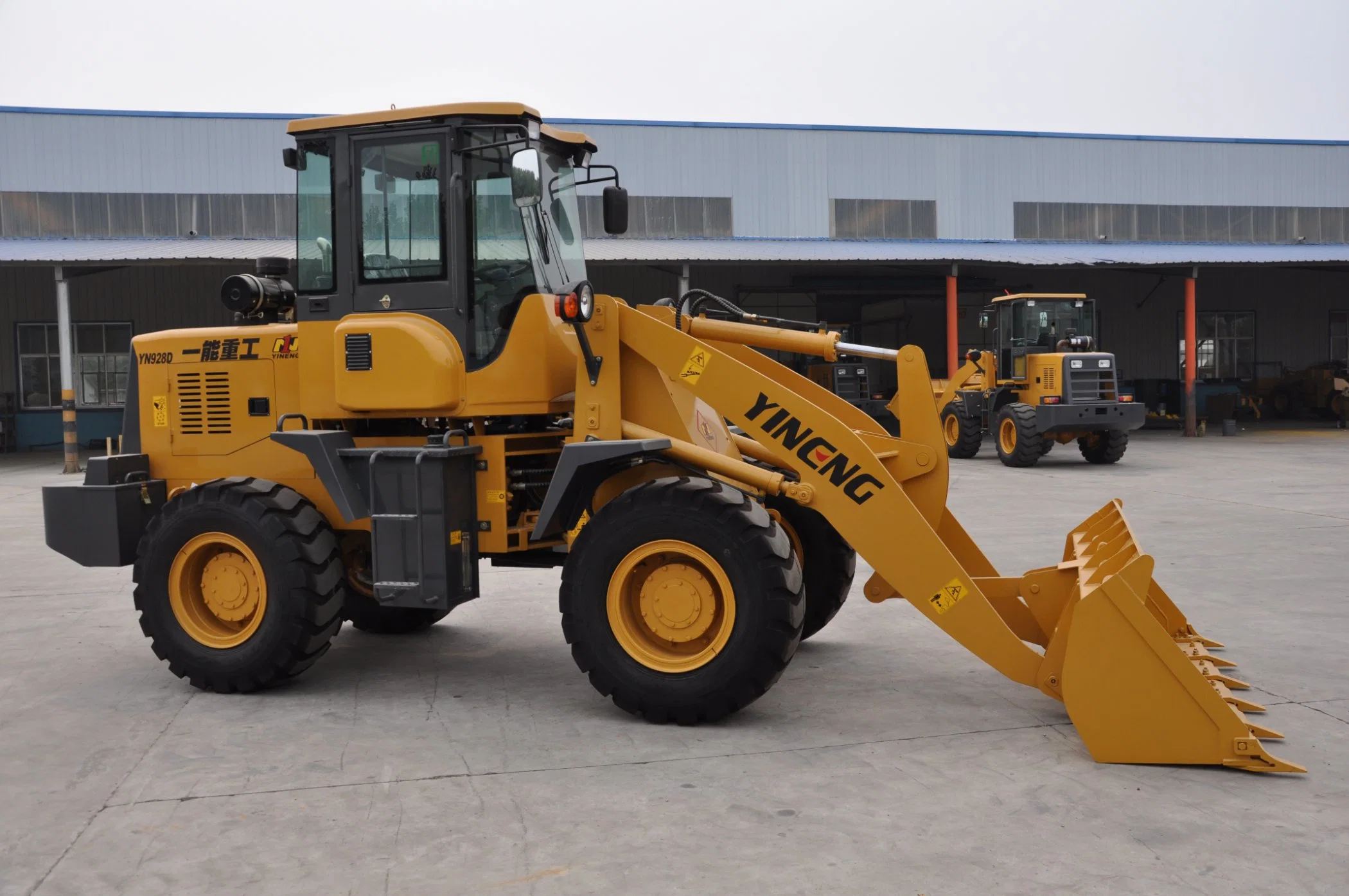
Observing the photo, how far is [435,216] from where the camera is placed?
5781 mm

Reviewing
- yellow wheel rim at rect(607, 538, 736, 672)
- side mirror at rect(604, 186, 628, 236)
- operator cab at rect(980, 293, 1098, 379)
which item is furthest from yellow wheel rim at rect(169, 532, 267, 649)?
operator cab at rect(980, 293, 1098, 379)

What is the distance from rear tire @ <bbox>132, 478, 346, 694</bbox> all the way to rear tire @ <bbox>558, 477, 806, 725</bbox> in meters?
1.38

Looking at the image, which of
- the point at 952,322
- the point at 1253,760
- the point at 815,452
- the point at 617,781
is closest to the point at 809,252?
the point at 952,322

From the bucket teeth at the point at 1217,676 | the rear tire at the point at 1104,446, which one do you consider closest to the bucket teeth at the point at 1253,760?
the bucket teeth at the point at 1217,676

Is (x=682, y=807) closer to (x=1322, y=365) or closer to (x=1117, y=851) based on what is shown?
(x=1117, y=851)

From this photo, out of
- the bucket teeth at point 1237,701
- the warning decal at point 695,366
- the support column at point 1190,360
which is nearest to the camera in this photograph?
the bucket teeth at point 1237,701

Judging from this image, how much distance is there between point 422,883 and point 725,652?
1819 mm

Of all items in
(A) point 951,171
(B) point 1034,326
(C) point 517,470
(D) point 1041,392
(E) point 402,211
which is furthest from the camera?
(A) point 951,171

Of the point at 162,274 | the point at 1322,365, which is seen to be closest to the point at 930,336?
the point at 1322,365

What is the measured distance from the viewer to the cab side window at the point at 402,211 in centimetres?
577

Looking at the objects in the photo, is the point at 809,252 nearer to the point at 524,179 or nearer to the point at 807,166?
the point at 807,166

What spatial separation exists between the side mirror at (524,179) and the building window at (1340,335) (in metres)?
37.0

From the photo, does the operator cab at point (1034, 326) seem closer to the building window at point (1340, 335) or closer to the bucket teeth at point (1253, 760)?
the bucket teeth at point (1253, 760)

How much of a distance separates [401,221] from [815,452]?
7.97 feet
